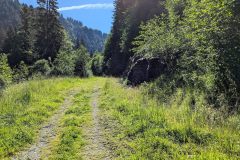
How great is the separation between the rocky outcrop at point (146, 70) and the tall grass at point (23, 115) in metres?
8.46

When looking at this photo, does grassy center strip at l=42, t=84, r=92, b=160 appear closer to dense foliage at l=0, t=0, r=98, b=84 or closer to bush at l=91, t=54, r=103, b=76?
dense foliage at l=0, t=0, r=98, b=84

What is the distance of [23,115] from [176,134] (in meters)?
6.62

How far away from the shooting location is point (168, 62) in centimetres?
2281

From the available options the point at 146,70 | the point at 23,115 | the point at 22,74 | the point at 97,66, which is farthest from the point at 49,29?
the point at 23,115

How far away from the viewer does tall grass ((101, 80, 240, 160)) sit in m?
7.75

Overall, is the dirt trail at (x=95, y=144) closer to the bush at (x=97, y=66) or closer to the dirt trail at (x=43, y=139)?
the dirt trail at (x=43, y=139)

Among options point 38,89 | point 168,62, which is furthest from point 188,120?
point 168,62

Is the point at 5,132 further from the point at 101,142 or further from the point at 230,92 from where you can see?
the point at 230,92

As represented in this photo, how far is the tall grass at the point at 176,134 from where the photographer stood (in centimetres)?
775

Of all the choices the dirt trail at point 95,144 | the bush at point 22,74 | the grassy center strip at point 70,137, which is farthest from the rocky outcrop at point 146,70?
the bush at point 22,74

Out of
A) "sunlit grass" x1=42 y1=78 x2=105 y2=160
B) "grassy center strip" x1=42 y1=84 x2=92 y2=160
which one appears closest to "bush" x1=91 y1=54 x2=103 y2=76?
"sunlit grass" x1=42 y1=78 x2=105 y2=160

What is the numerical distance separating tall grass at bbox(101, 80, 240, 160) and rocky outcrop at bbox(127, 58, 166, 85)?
11.5 m

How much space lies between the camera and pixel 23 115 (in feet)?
40.5

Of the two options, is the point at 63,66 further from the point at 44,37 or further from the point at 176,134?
the point at 176,134
